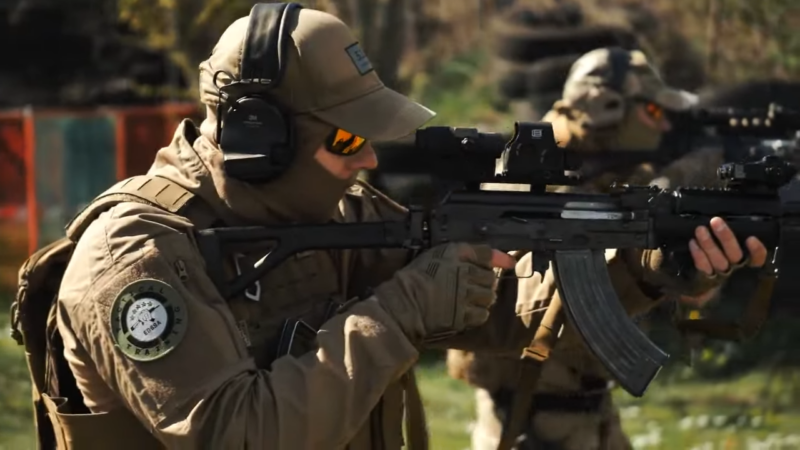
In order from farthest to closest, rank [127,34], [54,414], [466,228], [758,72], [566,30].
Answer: [127,34], [566,30], [758,72], [466,228], [54,414]

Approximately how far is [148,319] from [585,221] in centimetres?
114

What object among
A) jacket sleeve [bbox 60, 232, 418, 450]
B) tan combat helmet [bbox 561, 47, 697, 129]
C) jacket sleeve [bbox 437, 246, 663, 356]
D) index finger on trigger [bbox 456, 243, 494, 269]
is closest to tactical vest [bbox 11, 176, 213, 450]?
jacket sleeve [bbox 60, 232, 418, 450]

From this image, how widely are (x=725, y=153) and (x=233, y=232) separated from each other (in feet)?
12.9

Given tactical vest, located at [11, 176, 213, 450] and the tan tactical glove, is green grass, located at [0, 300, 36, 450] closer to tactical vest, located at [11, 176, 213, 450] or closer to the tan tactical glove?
tactical vest, located at [11, 176, 213, 450]

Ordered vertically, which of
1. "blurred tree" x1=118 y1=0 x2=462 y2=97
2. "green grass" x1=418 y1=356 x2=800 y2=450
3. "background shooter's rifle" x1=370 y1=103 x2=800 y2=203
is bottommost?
"green grass" x1=418 y1=356 x2=800 y2=450

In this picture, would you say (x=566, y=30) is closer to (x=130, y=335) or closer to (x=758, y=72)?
(x=758, y=72)

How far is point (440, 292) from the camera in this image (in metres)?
2.78

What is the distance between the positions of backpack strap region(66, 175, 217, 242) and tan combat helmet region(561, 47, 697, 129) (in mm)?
2891

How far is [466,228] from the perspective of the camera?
3.04m

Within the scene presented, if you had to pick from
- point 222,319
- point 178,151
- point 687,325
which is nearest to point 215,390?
point 222,319

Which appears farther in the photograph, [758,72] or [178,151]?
[758,72]

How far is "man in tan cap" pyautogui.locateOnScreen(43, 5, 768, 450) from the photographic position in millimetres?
2586

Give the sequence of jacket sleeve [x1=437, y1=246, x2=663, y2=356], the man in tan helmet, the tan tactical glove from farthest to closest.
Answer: the man in tan helmet
jacket sleeve [x1=437, y1=246, x2=663, y2=356]
the tan tactical glove

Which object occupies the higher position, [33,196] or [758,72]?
[758,72]
